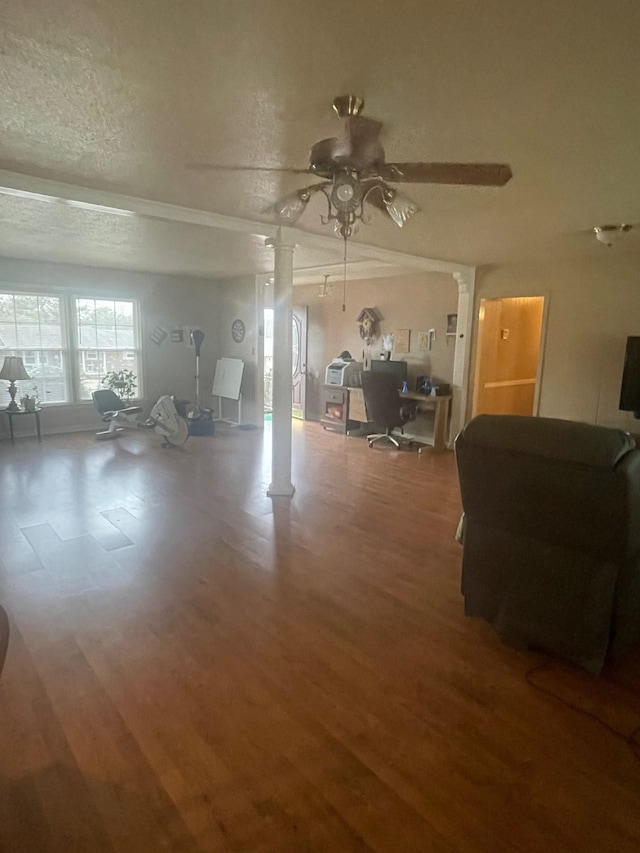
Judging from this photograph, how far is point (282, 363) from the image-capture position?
421 cm

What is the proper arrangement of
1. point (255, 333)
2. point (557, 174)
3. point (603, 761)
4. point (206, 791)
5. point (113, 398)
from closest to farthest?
1. point (206, 791)
2. point (603, 761)
3. point (557, 174)
4. point (113, 398)
5. point (255, 333)

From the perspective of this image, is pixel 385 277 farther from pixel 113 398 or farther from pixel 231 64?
pixel 231 64

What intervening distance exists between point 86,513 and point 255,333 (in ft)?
13.7

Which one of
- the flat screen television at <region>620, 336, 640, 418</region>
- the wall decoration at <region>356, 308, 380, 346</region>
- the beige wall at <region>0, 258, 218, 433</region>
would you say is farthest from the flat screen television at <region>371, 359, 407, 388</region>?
the beige wall at <region>0, 258, 218, 433</region>

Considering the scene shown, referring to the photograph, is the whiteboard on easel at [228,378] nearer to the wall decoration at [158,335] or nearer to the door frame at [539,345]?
the wall decoration at [158,335]

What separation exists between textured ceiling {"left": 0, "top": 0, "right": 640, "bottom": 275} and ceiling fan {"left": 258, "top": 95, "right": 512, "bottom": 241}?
8 cm

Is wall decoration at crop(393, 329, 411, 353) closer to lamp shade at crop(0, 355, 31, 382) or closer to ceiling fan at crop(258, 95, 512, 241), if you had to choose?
ceiling fan at crop(258, 95, 512, 241)

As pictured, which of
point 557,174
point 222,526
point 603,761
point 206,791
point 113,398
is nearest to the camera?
point 206,791

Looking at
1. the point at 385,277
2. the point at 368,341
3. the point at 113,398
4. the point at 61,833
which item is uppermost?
the point at 385,277

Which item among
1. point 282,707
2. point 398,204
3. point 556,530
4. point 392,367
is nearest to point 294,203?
point 398,204

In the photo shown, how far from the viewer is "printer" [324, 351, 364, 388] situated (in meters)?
7.10

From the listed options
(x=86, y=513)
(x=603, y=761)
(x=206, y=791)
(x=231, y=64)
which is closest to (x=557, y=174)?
(x=231, y=64)

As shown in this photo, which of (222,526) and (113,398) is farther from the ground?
(113,398)

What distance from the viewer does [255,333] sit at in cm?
741
